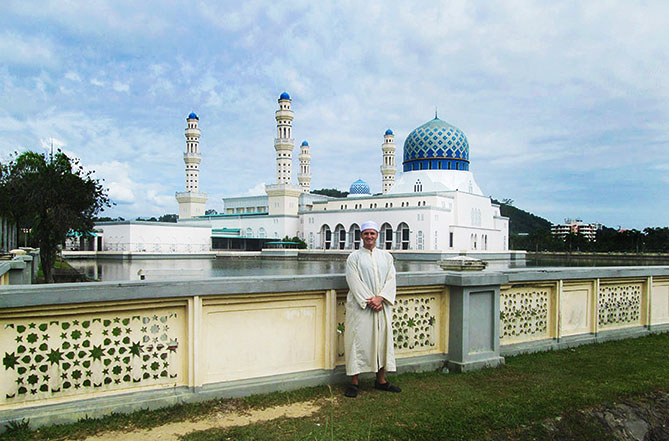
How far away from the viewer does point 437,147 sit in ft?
174

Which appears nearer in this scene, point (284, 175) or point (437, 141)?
point (437, 141)

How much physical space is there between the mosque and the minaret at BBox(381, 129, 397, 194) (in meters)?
0.12

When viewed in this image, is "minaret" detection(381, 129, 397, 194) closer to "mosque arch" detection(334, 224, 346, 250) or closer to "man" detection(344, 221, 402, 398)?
"mosque arch" detection(334, 224, 346, 250)

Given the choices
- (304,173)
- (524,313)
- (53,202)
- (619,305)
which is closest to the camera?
(524,313)

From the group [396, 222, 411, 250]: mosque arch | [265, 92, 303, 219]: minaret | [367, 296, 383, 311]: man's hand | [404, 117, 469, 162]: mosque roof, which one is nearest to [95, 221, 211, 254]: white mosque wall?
[265, 92, 303, 219]: minaret

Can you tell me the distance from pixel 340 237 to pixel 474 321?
170 feet

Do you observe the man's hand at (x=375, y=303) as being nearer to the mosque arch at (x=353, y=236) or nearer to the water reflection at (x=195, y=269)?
the water reflection at (x=195, y=269)

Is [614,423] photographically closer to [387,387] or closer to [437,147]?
[387,387]

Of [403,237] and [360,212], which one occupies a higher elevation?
[360,212]

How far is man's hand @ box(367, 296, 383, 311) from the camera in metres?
3.72

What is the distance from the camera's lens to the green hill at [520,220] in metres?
93.2

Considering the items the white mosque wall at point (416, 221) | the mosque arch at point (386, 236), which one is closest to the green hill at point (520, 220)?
the white mosque wall at point (416, 221)

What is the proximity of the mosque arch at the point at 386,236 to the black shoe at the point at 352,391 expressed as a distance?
157ft

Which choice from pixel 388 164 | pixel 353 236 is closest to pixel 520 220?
pixel 388 164
